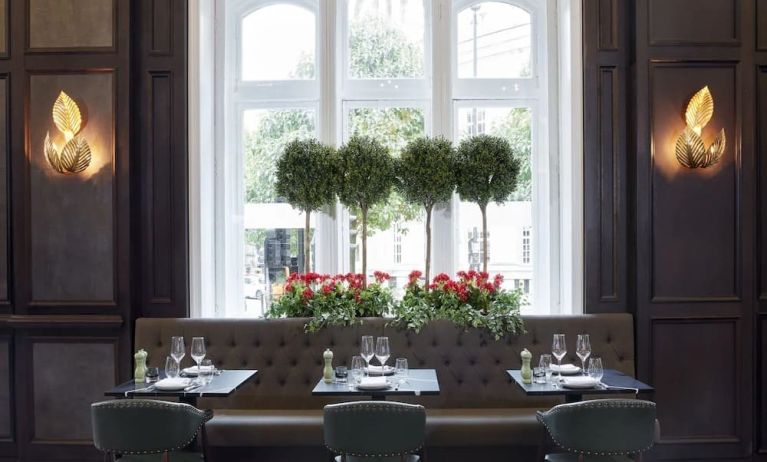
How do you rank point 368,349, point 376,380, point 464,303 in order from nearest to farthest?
point 376,380 < point 368,349 < point 464,303

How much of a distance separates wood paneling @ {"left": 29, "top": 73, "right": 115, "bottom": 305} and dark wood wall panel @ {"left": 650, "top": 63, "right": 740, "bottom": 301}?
386 centimetres

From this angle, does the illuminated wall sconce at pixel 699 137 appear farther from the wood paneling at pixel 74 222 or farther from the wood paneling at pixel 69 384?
the wood paneling at pixel 69 384

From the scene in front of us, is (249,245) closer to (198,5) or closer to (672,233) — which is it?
(198,5)

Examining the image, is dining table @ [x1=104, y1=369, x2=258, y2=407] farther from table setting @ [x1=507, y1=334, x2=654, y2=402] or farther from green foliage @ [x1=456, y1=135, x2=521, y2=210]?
green foliage @ [x1=456, y1=135, x2=521, y2=210]

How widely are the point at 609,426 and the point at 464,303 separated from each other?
176 cm

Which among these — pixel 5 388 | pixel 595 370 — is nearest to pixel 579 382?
pixel 595 370

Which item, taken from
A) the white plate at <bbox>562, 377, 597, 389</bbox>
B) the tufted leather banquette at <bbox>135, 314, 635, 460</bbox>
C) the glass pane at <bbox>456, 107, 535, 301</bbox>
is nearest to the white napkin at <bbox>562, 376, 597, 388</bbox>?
the white plate at <bbox>562, 377, 597, 389</bbox>

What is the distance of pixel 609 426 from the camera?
2.96m

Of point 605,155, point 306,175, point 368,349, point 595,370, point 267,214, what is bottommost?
point 595,370

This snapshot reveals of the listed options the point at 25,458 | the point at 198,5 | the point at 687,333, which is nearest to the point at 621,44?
the point at 687,333

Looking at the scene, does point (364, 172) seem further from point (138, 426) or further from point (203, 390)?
point (138, 426)

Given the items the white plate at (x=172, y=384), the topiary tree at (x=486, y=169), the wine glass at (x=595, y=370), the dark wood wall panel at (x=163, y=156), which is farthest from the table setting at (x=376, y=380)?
the dark wood wall panel at (x=163, y=156)

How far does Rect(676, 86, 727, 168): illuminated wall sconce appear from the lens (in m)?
4.39

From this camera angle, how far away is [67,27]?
458 cm
